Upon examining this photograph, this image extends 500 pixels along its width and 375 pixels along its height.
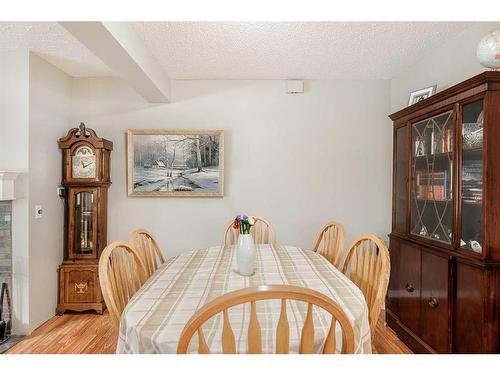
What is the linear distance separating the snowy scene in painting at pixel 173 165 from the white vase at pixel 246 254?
1563 millimetres

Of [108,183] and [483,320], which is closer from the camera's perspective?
[483,320]

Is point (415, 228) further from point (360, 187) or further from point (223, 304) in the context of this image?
point (223, 304)

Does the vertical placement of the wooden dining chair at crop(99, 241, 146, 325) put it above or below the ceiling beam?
below

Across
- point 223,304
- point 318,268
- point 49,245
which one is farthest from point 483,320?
point 49,245

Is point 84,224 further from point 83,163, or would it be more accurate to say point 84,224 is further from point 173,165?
point 173,165

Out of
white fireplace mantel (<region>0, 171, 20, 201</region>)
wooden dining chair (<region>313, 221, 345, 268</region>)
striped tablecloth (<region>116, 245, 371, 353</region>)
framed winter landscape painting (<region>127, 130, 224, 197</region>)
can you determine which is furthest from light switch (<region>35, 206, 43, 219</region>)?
wooden dining chair (<region>313, 221, 345, 268</region>)

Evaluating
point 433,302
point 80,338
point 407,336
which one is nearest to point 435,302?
point 433,302

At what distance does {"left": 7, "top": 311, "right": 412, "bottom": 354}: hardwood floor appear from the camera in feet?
7.94

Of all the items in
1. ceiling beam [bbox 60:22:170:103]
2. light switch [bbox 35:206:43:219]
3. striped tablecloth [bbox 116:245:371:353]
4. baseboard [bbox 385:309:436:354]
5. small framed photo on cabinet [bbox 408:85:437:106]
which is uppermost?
ceiling beam [bbox 60:22:170:103]

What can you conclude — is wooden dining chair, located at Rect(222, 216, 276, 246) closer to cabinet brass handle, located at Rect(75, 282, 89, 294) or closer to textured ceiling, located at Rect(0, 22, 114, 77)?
cabinet brass handle, located at Rect(75, 282, 89, 294)

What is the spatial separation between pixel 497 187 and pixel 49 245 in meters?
3.43

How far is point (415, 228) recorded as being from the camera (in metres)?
2.48

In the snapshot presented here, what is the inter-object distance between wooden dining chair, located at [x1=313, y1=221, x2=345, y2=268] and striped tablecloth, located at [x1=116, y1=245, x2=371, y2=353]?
233mm

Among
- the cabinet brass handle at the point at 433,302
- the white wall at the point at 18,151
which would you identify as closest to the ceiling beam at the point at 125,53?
the white wall at the point at 18,151
